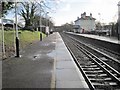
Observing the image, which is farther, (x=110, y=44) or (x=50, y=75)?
(x=110, y=44)

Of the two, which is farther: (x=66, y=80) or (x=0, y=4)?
(x=0, y=4)

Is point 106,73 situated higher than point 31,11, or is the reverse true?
point 31,11

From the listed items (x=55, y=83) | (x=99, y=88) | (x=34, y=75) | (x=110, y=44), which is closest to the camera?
(x=55, y=83)

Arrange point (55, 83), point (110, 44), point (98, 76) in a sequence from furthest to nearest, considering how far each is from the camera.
→ point (110, 44)
point (98, 76)
point (55, 83)

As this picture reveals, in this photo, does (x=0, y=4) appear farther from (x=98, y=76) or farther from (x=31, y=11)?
(x=31, y=11)

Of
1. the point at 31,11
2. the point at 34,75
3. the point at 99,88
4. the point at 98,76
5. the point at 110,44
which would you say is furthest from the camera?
the point at 31,11

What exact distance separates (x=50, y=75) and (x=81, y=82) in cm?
174

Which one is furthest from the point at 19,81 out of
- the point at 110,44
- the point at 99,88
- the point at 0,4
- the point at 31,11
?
the point at 31,11

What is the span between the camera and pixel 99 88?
34.7ft

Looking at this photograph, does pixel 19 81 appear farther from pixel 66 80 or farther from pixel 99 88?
pixel 99 88

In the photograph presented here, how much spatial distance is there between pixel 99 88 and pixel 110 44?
80.9 feet

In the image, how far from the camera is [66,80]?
1066 cm

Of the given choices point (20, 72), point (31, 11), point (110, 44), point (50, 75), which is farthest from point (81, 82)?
point (31, 11)

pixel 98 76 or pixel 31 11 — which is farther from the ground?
pixel 31 11
